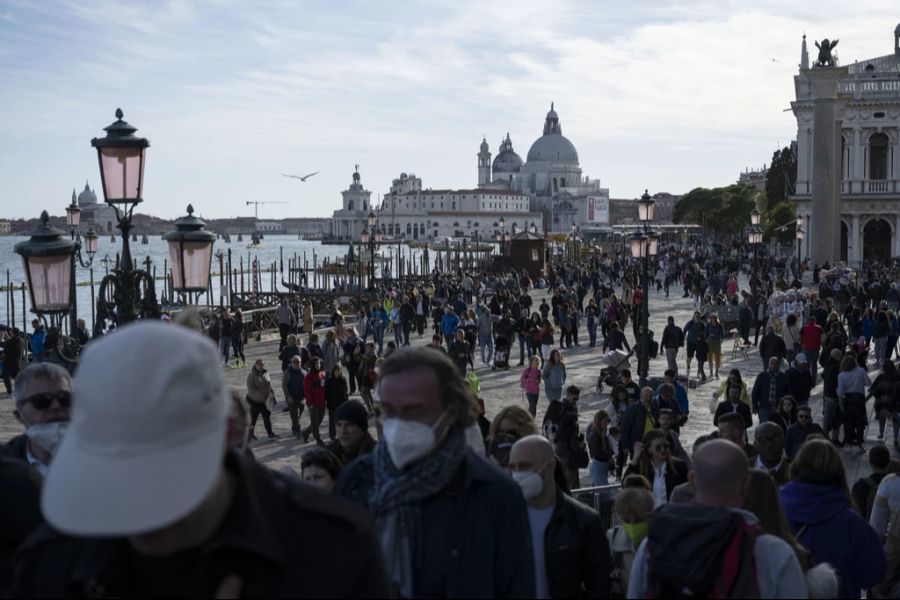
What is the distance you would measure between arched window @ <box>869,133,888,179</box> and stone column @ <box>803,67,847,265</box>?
28.8ft

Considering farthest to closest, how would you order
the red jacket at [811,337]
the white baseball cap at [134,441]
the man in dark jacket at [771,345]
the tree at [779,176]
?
the tree at [779,176] < the red jacket at [811,337] < the man in dark jacket at [771,345] < the white baseball cap at [134,441]

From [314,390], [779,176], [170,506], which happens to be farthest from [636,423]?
[779,176]

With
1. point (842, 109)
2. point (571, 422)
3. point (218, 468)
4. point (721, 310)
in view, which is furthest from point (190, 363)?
point (842, 109)

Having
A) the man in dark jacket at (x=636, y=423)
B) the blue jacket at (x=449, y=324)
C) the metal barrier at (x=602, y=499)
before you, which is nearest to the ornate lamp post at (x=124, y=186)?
the metal barrier at (x=602, y=499)

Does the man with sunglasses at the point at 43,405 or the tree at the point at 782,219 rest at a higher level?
the tree at the point at 782,219

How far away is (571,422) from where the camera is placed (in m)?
9.26

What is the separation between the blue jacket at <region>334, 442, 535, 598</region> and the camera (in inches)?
103

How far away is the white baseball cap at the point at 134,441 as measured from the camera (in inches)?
58.8

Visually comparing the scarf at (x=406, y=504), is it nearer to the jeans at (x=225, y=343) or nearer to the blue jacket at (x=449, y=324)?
the blue jacket at (x=449, y=324)

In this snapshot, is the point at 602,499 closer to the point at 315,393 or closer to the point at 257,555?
the point at 257,555

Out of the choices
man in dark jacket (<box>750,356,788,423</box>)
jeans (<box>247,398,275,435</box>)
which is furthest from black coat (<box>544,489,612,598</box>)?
jeans (<box>247,398,275,435</box>)

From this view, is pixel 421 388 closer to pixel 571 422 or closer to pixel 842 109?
pixel 571 422

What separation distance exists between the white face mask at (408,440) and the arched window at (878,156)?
4442cm

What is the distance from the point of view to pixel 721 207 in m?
88.8
